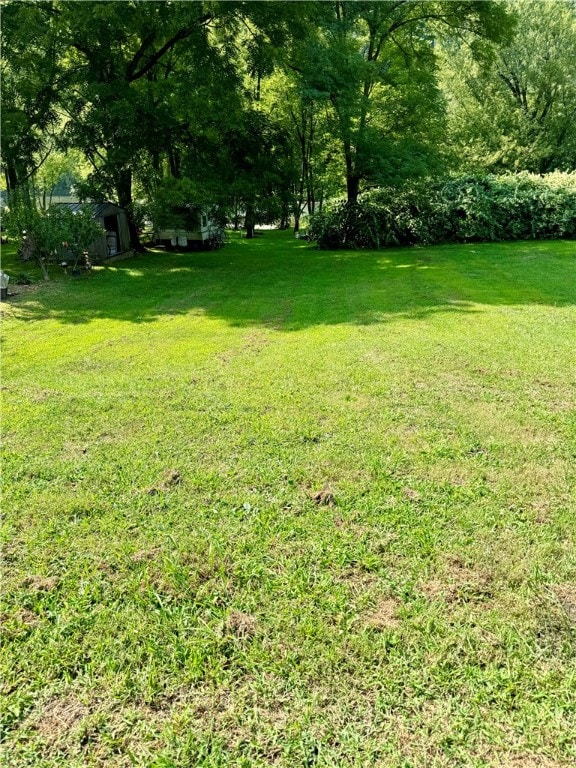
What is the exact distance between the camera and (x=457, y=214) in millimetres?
15570

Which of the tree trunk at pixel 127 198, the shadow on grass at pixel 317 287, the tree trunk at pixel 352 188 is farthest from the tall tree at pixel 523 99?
the tree trunk at pixel 127 198

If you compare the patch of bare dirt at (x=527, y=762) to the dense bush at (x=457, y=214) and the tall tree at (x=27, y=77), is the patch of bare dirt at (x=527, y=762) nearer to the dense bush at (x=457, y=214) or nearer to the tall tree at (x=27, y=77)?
the tall tree at (x=27, y=77)

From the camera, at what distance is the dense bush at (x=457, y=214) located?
15.4 meters

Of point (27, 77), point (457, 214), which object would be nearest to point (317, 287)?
point (457, 214)

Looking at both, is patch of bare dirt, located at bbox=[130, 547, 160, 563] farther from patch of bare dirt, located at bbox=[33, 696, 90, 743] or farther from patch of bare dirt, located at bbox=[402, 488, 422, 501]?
patch of bare dirt, located at bbox=[402, 488, 422, 501]

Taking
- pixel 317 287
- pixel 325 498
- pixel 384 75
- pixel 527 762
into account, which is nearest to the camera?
pixel 527 762

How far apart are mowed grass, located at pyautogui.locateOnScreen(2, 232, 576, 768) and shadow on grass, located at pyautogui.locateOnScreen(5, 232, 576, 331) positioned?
Answer: 222cm

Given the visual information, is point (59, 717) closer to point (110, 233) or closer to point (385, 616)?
point (385, 616)

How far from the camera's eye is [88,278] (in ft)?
37.0

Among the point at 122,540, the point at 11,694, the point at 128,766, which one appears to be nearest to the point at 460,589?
the point at 128,766

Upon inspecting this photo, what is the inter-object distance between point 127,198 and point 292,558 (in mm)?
14520

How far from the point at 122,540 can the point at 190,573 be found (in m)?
0.47

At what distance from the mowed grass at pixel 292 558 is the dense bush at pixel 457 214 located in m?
11.3

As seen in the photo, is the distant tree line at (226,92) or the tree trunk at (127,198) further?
the tree trunk at (127,198)
